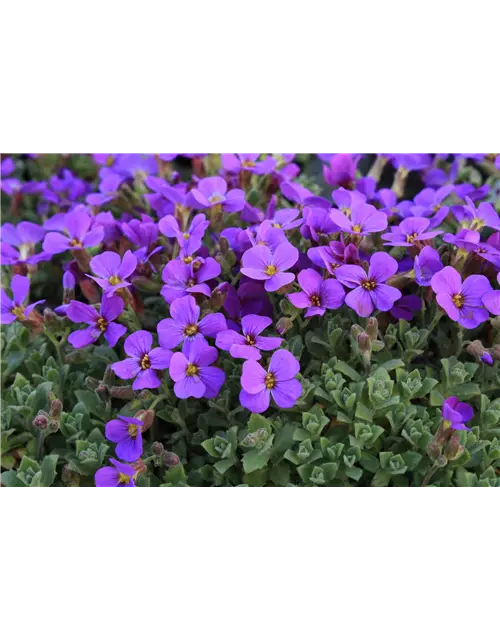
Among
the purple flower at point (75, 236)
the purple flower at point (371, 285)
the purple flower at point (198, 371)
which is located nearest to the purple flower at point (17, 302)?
the purple flower at point (75, 236)

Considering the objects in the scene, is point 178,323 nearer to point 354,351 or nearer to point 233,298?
point 233,298

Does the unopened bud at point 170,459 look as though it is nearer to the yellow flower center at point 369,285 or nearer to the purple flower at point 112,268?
the purple flower at point 112,268

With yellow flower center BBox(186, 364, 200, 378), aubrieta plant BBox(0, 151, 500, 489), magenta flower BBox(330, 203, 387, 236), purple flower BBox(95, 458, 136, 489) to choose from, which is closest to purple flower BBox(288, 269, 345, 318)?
aubrieta plant BBox(0, 151, 500, 489)

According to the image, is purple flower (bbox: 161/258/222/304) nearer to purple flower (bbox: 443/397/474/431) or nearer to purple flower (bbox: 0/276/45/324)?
purple flower (bbox: 0/276/45/324)

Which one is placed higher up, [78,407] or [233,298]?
[233,298]

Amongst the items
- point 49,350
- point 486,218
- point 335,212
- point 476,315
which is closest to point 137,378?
point 49,350

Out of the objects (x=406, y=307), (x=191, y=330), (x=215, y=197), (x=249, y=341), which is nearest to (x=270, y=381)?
(x=249, y=341)
